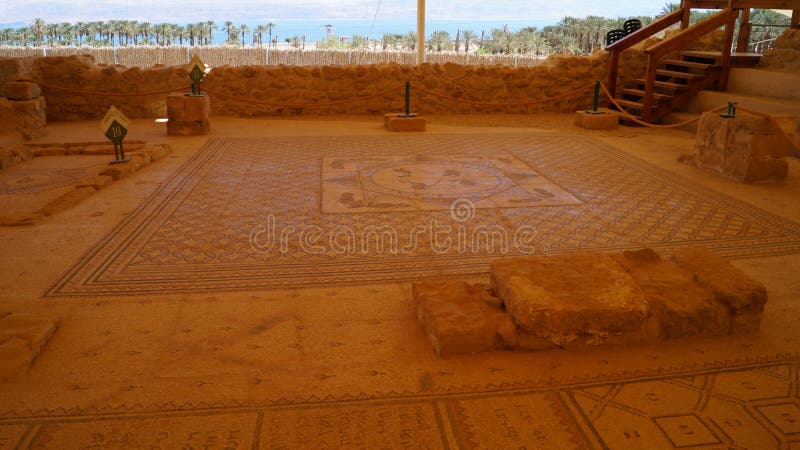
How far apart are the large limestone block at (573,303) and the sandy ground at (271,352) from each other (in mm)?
107

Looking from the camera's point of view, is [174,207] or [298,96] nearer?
[174,207]

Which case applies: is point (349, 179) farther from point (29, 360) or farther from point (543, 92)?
point (543, 92)

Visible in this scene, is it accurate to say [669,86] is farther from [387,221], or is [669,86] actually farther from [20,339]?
[20,339]

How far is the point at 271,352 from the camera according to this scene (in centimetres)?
280

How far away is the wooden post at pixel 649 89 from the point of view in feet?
28.3

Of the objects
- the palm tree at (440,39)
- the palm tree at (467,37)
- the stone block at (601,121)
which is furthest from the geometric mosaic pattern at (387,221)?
the palm tree at (440,39)

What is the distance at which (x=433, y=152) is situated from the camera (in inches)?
282

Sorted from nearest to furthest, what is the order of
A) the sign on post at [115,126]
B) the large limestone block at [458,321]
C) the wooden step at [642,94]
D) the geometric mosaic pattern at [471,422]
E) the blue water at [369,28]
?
the geometric mosaic pattern at [471,422]
the large limestone block at [458,321]
the sign on post at [115,126]
the wooden step at [642,94]
the blue water at [369,28]

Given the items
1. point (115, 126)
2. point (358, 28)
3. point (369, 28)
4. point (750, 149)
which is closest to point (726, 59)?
point (750, 149)

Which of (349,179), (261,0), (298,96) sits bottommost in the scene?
(349,179)

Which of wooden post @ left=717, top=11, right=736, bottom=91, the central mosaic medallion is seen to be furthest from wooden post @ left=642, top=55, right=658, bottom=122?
the central mosaic medallion

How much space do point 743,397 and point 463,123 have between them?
7.29m

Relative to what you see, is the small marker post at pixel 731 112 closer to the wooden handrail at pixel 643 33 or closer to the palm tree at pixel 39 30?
the wooden handrail at pixel 643 33

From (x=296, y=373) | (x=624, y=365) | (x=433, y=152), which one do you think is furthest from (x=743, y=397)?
(x=433, y=152)
